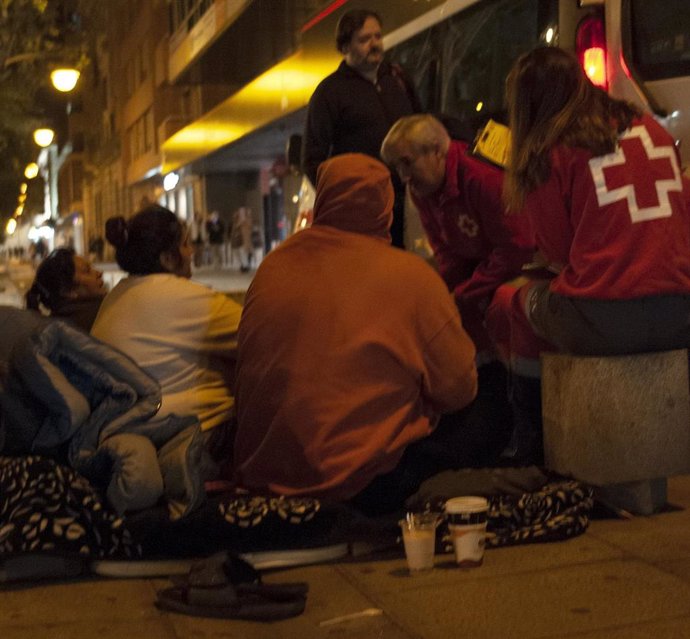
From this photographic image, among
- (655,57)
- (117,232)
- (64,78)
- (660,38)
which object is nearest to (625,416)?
(117,232)

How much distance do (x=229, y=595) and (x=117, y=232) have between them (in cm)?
169

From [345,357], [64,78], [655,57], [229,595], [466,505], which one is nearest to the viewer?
[229,595]

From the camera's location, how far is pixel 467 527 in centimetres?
424

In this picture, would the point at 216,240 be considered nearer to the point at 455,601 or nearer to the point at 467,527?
the point at 467,527

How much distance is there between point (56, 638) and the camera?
12.4 ft

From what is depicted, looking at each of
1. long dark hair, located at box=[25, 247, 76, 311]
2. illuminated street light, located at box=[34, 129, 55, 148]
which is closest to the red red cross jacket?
long dark hair, located at box=[25, 247, 76, 311]

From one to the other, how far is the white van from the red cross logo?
128 centimetres

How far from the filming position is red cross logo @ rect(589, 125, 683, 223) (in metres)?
4.68

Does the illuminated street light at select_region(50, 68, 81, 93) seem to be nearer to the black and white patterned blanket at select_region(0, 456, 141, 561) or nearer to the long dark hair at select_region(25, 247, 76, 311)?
the long dark hair at select_region(25, 247, 76, 311)

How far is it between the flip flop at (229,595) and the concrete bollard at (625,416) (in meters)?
1.31

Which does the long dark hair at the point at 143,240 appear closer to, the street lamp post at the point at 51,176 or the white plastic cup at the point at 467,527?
the white plastic cup at the point at 467,527

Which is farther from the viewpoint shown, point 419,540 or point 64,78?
point 64,78

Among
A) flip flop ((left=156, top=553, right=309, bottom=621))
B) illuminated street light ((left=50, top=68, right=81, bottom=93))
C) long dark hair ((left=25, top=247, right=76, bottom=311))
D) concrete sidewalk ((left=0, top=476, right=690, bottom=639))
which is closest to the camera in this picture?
concrete sidewalk ((left=0, top=476, right=690, bottom=639))

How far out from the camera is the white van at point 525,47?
626 centimetres
